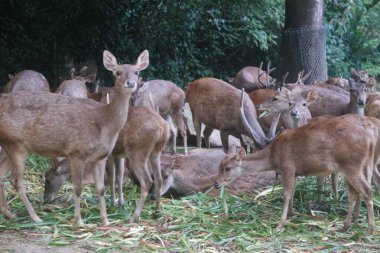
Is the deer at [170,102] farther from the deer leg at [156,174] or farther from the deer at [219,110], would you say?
the deer leg at [156,174]

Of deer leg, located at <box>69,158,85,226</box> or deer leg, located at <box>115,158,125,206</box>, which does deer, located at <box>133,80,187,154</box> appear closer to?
deer leg, located at <box>115,158,125,206</box>

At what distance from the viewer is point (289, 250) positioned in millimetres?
7145

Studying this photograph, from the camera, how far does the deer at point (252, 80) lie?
15.4 meters

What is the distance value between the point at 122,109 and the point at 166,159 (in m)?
2.57

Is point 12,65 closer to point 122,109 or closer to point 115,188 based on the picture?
point 115,188

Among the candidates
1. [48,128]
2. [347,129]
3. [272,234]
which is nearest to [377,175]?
[347,129]

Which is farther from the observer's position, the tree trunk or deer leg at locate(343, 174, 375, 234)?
the tree trunk

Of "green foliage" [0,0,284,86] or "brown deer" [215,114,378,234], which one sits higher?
"green foliage" [0,0,284,86]

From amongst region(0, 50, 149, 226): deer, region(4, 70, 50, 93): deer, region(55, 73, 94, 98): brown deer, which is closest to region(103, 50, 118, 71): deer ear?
region(0, 50, 149, 226): deer

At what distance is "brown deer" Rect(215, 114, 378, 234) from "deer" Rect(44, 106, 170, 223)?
3.64 ft

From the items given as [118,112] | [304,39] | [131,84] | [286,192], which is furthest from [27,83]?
[304,39]

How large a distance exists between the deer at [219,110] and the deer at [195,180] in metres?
1.05

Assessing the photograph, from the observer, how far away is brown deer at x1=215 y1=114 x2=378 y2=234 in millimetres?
7836

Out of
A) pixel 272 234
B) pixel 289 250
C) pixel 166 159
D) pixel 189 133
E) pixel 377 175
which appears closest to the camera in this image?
pixel 289 250
